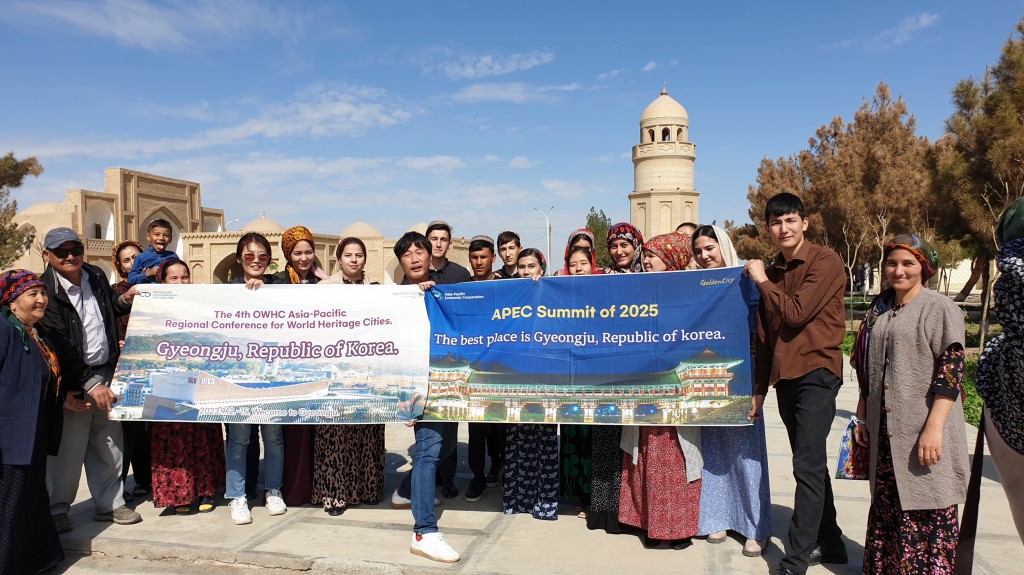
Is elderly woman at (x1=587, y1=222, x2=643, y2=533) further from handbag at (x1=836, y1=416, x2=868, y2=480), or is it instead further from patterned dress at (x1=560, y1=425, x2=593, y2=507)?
handbag at (x1=836, y1=416, x2=868, y2=480)

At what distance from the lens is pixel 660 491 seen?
3.69 m

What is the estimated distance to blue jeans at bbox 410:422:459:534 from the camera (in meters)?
3.68

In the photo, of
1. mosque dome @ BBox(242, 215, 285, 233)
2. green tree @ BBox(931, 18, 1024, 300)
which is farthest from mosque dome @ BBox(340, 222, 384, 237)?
green tree @ BBox(931, 18, 1024, 300)

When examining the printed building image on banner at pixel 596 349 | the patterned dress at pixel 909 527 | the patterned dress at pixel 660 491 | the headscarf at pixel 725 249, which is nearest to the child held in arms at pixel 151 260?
the printed building image on banner at pixel 596 349

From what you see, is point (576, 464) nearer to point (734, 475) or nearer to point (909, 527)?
point (734, 475)

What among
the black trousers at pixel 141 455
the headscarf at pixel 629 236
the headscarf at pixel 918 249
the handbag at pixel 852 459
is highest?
the headscarf at pixel 629 236

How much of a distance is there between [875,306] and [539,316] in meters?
1.76

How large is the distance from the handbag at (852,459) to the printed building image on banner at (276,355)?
7.52 feet

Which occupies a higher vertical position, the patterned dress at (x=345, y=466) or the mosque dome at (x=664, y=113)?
the mosque dome at (x=664, y=113)

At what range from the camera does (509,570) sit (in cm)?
342

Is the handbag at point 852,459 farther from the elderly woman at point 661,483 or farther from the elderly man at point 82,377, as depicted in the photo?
the elderly man at point 82,377

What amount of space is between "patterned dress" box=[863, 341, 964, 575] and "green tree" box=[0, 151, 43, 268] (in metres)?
20.9

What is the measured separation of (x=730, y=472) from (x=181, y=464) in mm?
3398

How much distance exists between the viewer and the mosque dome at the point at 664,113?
51659 mm
